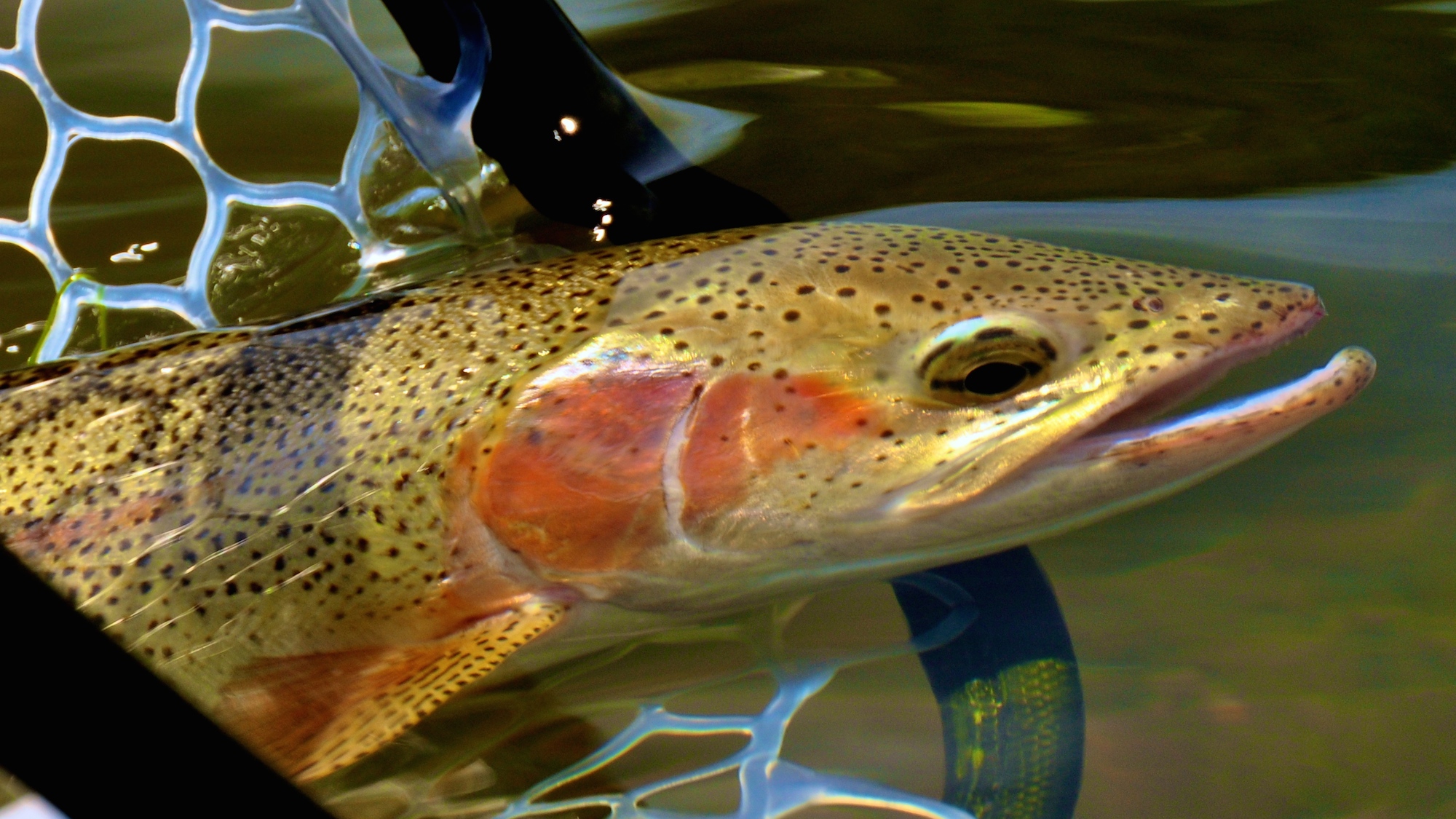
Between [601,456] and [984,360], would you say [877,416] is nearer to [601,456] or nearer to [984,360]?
[984,360]

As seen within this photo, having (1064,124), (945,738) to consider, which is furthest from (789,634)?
(1064,124)

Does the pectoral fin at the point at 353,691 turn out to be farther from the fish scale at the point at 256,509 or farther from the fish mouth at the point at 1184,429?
the fish mouth at the point at 1184,429

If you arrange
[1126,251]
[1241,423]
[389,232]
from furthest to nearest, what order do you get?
[389,232] → [1126,251] → [1241,423]

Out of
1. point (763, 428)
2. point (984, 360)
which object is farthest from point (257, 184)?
point (984, 360)

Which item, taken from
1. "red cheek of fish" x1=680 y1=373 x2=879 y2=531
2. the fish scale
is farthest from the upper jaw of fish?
the fish scale

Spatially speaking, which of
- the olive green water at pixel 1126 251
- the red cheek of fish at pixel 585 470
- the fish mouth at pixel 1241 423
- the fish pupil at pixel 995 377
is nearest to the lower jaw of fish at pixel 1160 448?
the fish mouth at pixel 1241 423

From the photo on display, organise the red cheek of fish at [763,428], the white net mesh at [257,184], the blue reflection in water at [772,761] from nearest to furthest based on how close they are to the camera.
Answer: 1. the blue reflection in water at [772,761]
2. the red cheek of fish at [763,428]
3. the white net mesh at [257,184]

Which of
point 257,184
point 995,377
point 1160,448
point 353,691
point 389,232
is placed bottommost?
point 353,691
